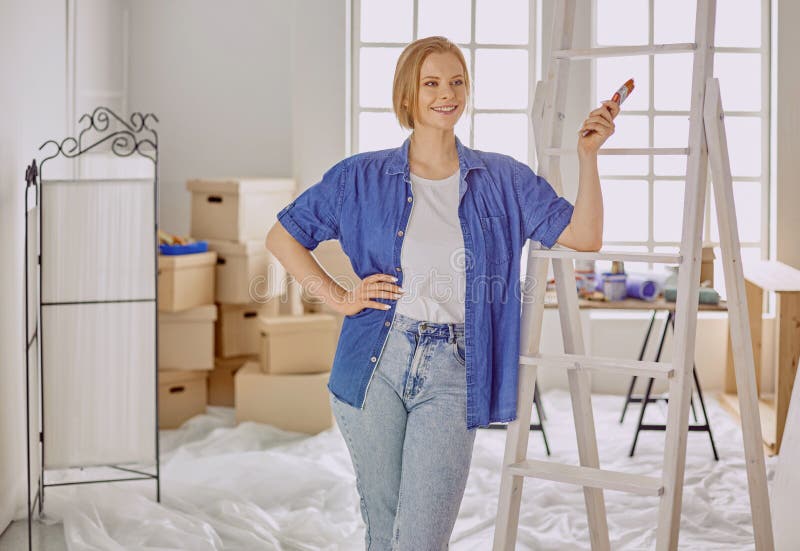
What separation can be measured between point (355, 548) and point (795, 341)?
8.07 feet

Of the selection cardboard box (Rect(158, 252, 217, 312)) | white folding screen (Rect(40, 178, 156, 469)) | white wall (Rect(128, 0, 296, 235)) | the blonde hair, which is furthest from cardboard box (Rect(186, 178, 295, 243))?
the blonde hair

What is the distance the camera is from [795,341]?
4.75 metres

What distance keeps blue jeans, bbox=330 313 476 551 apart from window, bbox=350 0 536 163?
13.2ft

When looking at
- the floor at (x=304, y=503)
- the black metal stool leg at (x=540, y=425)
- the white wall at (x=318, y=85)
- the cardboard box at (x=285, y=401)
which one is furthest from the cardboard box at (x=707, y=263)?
the white wall at (x=318, y=85)

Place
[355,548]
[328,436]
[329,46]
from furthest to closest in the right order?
[329,46]
[328,436]
[355,548]

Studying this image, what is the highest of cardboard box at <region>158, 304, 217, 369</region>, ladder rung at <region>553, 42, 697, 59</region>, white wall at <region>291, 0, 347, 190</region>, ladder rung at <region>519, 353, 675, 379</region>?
white wall at <region>291, 0, 347, 190</region>

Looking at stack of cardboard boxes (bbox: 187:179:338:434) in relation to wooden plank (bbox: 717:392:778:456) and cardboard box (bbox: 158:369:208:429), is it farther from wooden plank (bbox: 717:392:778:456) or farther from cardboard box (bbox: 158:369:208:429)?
wooden plank (bbox: 717:392:778:456)

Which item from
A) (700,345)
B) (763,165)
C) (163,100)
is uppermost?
(163,100)

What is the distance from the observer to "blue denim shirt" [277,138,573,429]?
2375 mm

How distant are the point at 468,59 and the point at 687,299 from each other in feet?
13.0

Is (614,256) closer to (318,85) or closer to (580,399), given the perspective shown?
(580,399)

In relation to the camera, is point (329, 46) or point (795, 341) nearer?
point (795, 341)

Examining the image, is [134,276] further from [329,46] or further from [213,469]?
[329,46]

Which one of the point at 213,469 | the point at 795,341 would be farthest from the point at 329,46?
the point at 795,341
